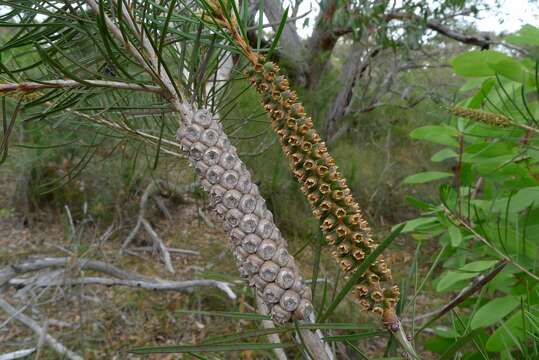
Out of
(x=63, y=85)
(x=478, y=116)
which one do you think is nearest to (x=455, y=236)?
(x=478, y=116)

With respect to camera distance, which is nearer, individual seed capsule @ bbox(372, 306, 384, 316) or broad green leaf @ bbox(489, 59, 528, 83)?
individual seed capsule @ bbox(372, 306, 384, 316)

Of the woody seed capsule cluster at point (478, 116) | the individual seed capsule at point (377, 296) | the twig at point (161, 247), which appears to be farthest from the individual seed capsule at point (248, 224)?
the twig at point (161, 247)

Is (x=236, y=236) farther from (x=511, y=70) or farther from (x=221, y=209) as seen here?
(x=511, y=70)

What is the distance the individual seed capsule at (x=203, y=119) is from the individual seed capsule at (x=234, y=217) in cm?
8

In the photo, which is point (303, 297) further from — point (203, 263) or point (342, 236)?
point (203, 263)

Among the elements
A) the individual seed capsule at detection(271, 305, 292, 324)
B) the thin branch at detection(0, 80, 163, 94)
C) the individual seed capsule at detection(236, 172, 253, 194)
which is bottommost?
the individual seed capsule at detection(271, 305, 292, 324)

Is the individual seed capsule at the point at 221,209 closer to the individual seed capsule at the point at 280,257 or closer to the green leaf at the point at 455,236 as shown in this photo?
the individual seed capsule at the point at 280,257

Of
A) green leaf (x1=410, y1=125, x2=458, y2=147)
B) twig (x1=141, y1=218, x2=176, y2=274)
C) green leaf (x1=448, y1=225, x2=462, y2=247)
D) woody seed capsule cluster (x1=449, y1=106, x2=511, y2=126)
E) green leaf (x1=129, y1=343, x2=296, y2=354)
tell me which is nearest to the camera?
green leaf (x1=129, y1=343, x2=296, y2=354)

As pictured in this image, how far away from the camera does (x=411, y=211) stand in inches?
126

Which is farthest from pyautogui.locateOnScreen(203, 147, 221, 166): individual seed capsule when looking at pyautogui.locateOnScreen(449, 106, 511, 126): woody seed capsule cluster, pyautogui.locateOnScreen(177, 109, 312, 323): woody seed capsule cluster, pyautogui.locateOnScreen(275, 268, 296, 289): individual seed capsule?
pyautogui.locateOnScreen(449, 106, 511, 126): woody seed capsule cluster

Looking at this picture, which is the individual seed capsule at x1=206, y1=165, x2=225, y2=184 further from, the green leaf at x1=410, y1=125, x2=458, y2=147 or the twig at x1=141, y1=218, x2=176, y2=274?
the twig at x1=141, y1=218, x2=176, y2=274

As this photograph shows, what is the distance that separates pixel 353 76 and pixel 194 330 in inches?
65.8

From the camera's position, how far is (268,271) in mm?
313

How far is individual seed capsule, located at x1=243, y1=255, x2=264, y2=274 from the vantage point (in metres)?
0.32
